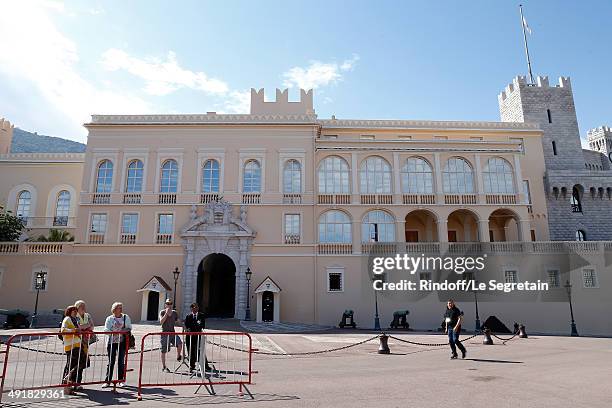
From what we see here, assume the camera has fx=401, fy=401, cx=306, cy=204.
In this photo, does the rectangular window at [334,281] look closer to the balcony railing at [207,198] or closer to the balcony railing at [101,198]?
the balcony railing at [207,198]

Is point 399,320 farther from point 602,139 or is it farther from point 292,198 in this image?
point 602,139

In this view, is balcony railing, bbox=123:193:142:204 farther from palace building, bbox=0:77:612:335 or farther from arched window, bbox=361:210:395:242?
arched window, bbox=361:210:395:242

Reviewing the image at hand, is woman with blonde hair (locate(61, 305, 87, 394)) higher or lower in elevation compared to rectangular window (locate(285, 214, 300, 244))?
lower

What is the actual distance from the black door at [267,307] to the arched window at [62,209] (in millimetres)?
→ 19260

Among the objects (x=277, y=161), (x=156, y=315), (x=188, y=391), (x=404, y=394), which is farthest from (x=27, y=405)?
(x=277, y=161)

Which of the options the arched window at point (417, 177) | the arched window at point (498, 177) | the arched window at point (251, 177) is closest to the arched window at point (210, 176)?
the arched window at point (251, 177)

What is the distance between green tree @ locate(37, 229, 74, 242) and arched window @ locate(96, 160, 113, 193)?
4.88 m

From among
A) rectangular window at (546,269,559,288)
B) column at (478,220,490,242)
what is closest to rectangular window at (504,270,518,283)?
rectangular window at (546,269,559,288)

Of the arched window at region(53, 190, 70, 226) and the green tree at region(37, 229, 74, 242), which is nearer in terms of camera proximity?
the green tree at region(37, 229, 74, 242)

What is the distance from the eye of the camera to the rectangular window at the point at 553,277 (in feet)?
97.6

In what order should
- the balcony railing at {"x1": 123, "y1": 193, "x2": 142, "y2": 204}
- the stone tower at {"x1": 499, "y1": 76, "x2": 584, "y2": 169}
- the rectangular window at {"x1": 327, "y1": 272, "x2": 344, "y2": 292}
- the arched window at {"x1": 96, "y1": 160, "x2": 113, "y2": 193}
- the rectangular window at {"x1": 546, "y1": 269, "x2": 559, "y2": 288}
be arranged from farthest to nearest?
the stone tower at {"x1": 499, "y1": 76, "x2": 584, "y2": 169}
the arched window at {"x1": 96, "y1": 160, "x2": 113, "y2": 193}
the balcony railing at {"x1": 123, "y1": 193, "x2": 142, "y2": 204}
the rectangular window at {"x1": 546, "y1": 269, "x2": 559, "y2": 288}
the rectangular window at {"x1": 327, "y1": 272, "x2": 344, "y2": 292}

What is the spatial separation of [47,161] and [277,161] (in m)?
20.9

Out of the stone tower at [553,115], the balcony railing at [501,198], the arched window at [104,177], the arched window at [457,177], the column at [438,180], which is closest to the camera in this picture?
the arched window at [104,177]

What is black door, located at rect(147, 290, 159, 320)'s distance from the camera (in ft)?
91.2
